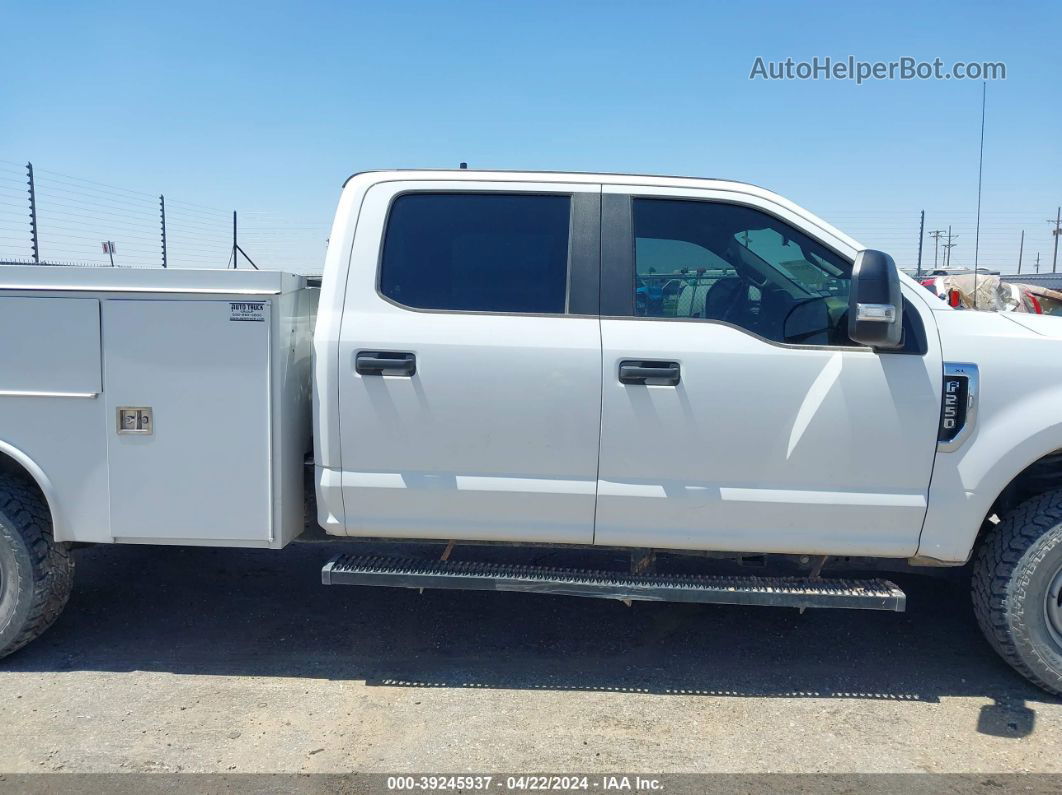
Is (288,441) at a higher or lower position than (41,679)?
higher

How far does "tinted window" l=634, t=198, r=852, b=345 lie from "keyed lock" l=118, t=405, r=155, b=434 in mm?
2203

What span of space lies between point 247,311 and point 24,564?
1539 millimetres

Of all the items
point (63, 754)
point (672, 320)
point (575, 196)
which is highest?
point (575, 196)

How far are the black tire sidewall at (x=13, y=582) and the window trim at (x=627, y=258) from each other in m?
2.79

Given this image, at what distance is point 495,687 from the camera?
385cm

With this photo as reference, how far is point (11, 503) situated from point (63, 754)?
1.16 m

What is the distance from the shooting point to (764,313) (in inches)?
144

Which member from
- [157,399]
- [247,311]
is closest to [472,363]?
[247,311]

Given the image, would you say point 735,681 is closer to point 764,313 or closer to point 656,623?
point 656,623

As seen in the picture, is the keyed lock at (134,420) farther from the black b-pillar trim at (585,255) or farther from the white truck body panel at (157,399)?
the black b-pillar trim at (585,255)

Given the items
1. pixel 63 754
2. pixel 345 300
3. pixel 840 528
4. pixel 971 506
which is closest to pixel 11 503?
pixel 63 754

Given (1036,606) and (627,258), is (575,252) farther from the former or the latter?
(1036,606)

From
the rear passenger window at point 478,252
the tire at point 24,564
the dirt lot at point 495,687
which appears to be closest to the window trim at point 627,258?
the rear passenger window at point 478,252

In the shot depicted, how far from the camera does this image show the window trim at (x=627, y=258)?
358 centimetres
